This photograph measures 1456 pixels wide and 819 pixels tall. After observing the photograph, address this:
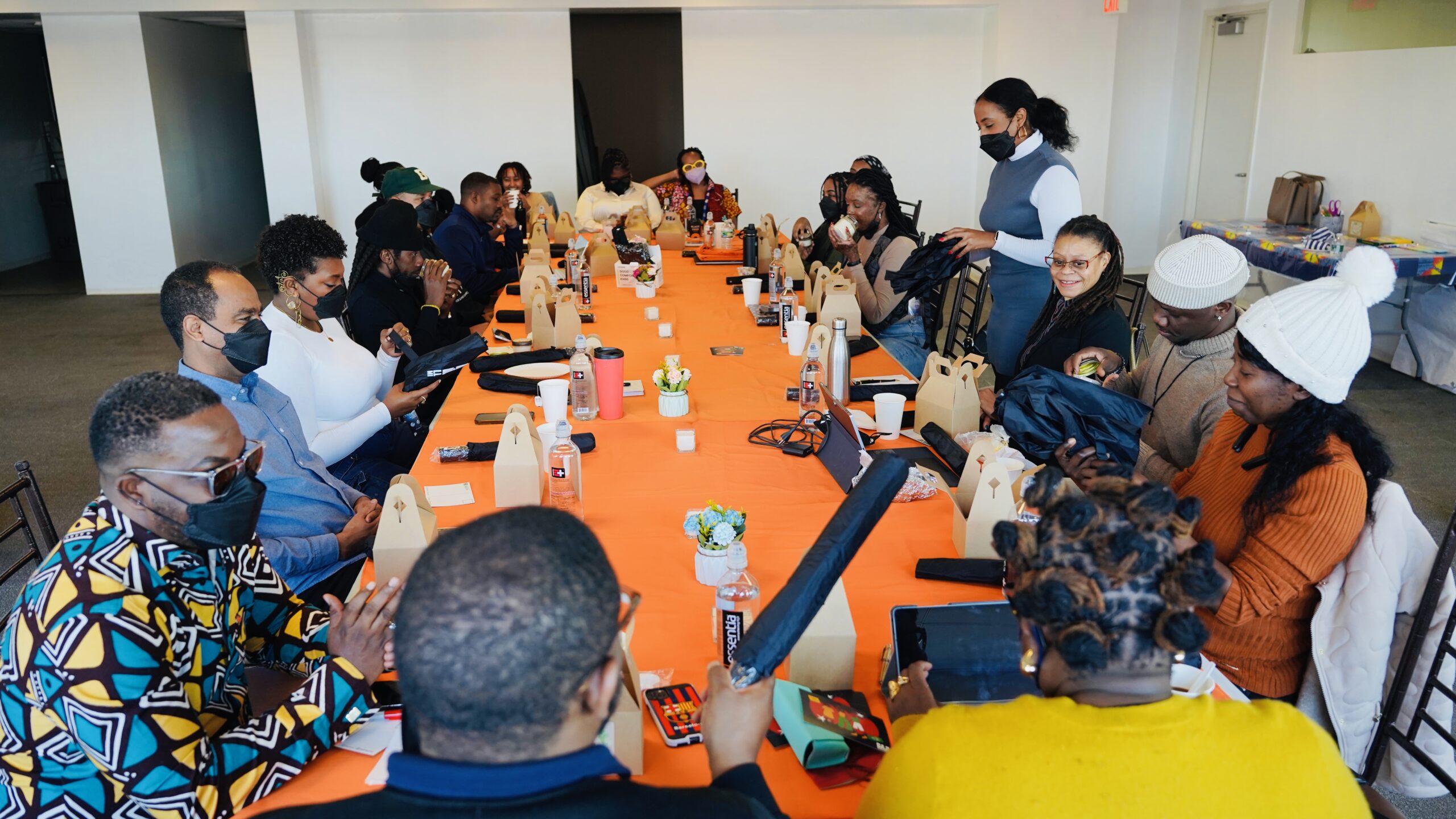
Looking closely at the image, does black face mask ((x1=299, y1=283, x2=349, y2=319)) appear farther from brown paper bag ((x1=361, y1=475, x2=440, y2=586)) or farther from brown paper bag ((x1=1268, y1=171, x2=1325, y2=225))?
brown paper bag ((x1=1268, y1=171, x2=1325, y2=225))

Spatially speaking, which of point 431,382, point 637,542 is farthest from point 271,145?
point 637,542

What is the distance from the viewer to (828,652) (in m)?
1.68

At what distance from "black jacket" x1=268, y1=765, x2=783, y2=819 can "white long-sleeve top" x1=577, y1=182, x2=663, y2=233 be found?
652 centimetres

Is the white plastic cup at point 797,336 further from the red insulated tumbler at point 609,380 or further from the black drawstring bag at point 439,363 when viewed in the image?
the black drawstring bag at point 439,363

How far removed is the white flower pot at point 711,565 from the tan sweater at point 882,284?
2.64 meters

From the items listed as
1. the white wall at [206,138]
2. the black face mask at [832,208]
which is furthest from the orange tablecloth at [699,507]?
the white wall at [206,138]

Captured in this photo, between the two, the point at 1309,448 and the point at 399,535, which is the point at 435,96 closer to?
the point at 399,535

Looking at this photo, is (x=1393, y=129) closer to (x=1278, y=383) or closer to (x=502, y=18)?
(x=1278, y=383)

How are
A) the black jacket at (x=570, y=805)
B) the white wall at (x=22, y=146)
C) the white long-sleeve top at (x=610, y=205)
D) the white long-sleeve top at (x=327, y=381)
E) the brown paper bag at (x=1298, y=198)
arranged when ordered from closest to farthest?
the black jacket at (x=570, y=805) → the white long-sleeve top at (x=327, y=381) → the brown paper bag at (x=1298, y=198) → the white long-sleeve top at (x=610, y=205) → the white wall at (x=22, y=146)

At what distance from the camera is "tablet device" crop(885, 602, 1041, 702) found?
1.64m

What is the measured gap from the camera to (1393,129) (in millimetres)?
6566

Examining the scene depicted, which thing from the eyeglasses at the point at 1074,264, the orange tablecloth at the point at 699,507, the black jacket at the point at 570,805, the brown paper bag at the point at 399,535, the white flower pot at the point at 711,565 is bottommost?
the orange tablecloth at the point at 699,507

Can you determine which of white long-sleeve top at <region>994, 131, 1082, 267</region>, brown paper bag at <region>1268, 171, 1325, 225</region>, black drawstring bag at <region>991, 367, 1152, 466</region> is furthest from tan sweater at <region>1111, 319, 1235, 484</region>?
brown paper bag at <region>1268, 171, 1325, 225</region>

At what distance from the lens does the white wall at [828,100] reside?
9297 millimetres
